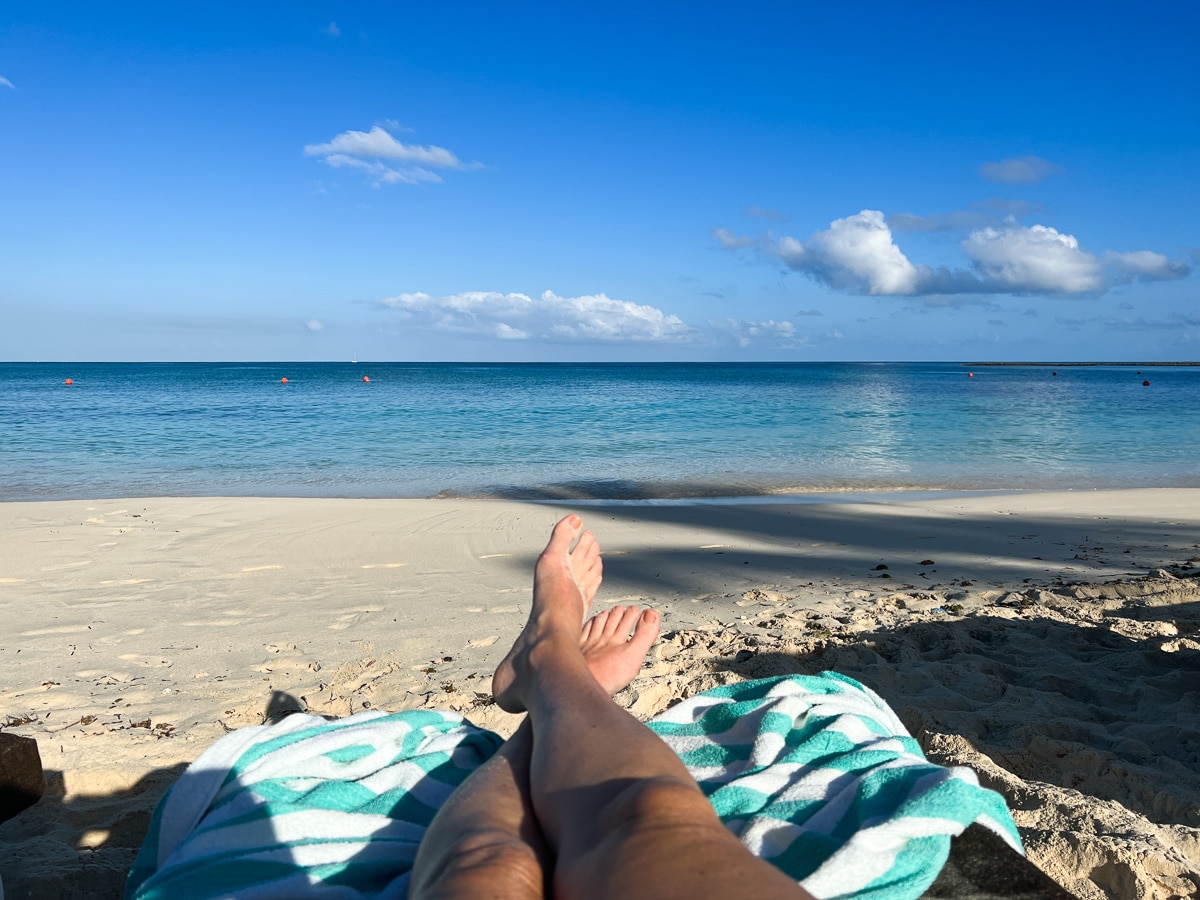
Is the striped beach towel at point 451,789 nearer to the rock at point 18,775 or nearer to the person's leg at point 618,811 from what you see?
the person's leg at point 618,811

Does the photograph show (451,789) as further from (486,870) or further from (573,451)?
(573,451)

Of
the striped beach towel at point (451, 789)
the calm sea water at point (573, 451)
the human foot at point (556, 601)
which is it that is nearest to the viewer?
the striped beach towel at point (451, 789)

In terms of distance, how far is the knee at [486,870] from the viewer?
1.02 meters

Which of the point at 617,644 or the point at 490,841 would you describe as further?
the point at 617,644

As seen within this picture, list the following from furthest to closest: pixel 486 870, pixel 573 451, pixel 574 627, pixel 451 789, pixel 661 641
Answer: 1. pixel 573 451
2. pixel 661 641
3. pixel 574 627
4. pixel 451 789
5. pixel 486 870

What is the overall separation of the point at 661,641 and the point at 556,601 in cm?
141

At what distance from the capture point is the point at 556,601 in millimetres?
2477

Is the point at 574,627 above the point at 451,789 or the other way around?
above

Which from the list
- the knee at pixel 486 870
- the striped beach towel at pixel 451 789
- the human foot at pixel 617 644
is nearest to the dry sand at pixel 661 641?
the striped beach towel at pixel 451 789

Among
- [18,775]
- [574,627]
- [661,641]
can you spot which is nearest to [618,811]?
[574,627]

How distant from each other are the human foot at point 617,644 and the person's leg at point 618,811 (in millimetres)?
538

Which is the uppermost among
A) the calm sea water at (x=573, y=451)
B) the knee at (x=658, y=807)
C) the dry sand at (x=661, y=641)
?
the knee at (x=658, y=807)

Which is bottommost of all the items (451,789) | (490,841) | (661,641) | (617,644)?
(661,641)

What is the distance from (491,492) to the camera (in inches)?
397
